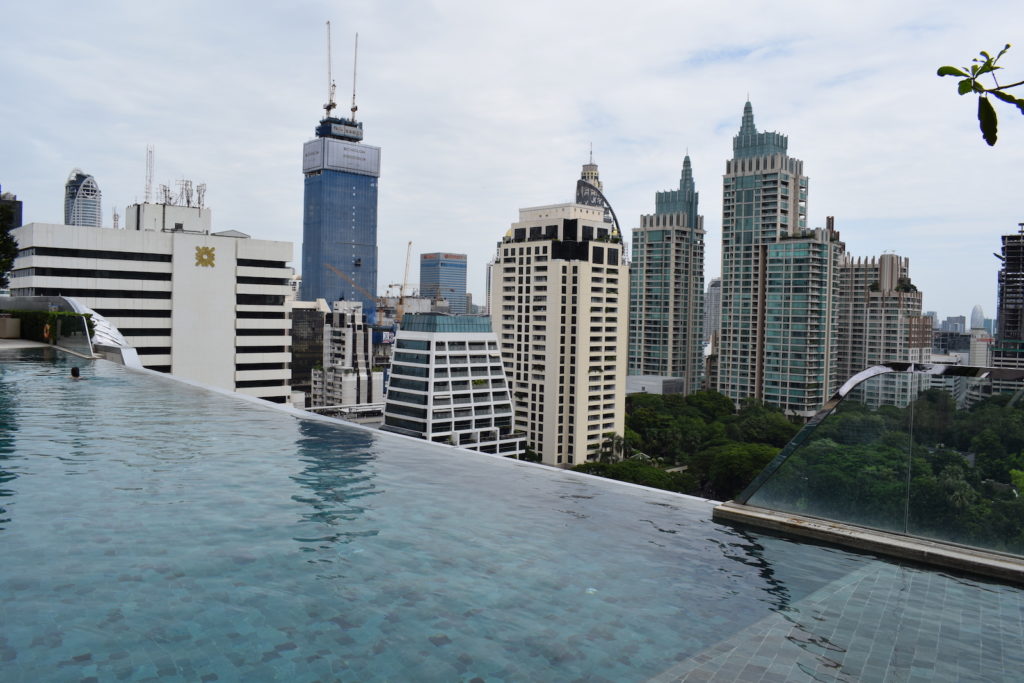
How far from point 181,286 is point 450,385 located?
24541mm

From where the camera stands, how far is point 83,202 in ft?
591

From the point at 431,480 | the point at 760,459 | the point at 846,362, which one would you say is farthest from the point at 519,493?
the point at 846,362

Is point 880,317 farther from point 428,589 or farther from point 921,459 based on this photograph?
point 428,589

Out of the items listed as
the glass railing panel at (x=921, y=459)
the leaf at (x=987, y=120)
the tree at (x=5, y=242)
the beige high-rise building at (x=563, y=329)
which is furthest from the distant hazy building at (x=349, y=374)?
the leaf at (x=987, y=120)

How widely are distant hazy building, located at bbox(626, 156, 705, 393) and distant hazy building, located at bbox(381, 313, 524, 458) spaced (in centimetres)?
5257

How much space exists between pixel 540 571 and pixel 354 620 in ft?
5.90

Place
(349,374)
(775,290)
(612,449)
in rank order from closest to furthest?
(612,449) → (775,290) → (349,374)

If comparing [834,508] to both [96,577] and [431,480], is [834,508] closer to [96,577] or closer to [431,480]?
[431,480]

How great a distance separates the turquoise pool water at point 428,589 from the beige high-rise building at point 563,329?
216 ft

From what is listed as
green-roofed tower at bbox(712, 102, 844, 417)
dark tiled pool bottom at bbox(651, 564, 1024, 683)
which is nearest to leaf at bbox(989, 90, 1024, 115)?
dark tiled pool bottom at bbox(651, 564, 1024, 683)

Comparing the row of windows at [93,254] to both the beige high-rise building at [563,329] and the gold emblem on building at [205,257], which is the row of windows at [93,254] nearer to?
the gold emblem on building at [205,257]

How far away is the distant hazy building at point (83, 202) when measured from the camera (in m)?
179

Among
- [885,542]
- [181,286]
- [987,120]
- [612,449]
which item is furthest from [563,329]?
[987,120]

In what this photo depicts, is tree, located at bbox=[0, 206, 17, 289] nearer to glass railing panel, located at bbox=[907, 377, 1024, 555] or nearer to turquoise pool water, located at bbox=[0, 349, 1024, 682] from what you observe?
turquoise pool water, located at bbox=[0, 349, 1024, 682]
